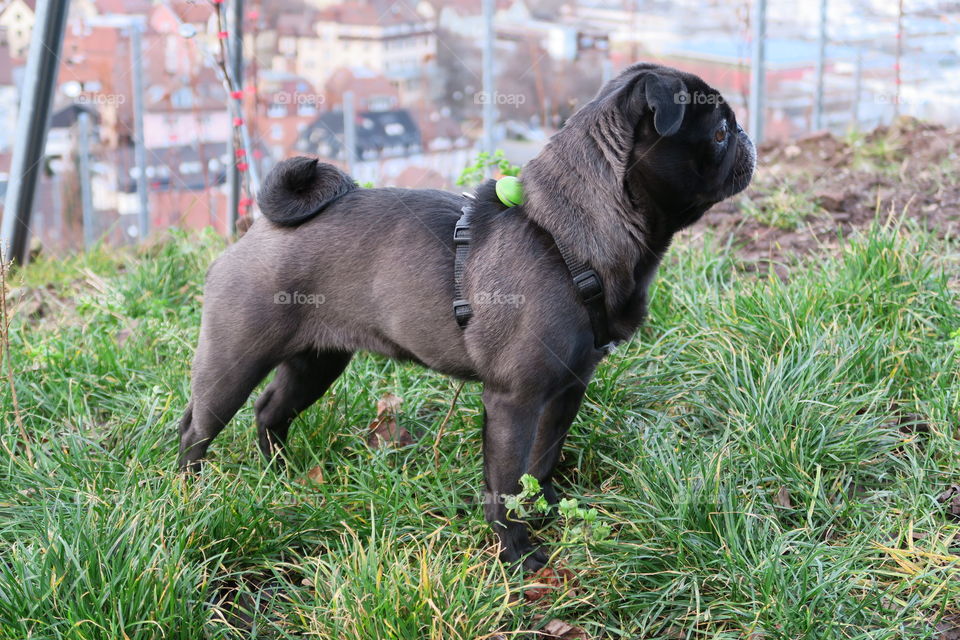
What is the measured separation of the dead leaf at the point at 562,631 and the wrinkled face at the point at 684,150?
1407 millimetres

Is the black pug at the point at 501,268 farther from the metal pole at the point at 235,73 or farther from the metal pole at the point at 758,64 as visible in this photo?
the metal pole at the point at 758,64

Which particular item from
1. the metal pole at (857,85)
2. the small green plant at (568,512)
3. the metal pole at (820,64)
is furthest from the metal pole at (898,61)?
the small green plant at (568,512)

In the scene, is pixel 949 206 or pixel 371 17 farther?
pixel 371 17

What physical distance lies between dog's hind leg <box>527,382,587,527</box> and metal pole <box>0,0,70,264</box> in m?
3.67

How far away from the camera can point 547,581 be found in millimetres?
2973

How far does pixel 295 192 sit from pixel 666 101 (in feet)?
4.57

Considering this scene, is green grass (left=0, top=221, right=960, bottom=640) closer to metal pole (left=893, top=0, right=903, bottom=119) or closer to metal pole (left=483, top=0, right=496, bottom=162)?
metal pole (left=483, top=0, right=496, bottom=162)

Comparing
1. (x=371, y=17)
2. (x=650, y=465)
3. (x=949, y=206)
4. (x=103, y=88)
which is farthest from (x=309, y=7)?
(x=650, y=465)

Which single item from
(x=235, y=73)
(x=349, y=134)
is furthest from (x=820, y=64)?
(x=235, y=73)

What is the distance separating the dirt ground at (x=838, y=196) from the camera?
16.5 ft

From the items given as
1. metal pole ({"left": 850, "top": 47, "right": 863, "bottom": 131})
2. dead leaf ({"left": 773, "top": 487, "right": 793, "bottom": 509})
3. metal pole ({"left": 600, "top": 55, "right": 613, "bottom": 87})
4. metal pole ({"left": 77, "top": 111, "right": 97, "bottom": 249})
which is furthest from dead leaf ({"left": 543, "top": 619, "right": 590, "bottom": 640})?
metal pole ({"left": 850, "top": 47, "right": 863, "bottom": 131})

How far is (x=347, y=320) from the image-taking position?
3.19m

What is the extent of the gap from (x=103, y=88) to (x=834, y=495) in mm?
6485

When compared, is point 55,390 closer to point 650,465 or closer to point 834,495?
point 650,465
